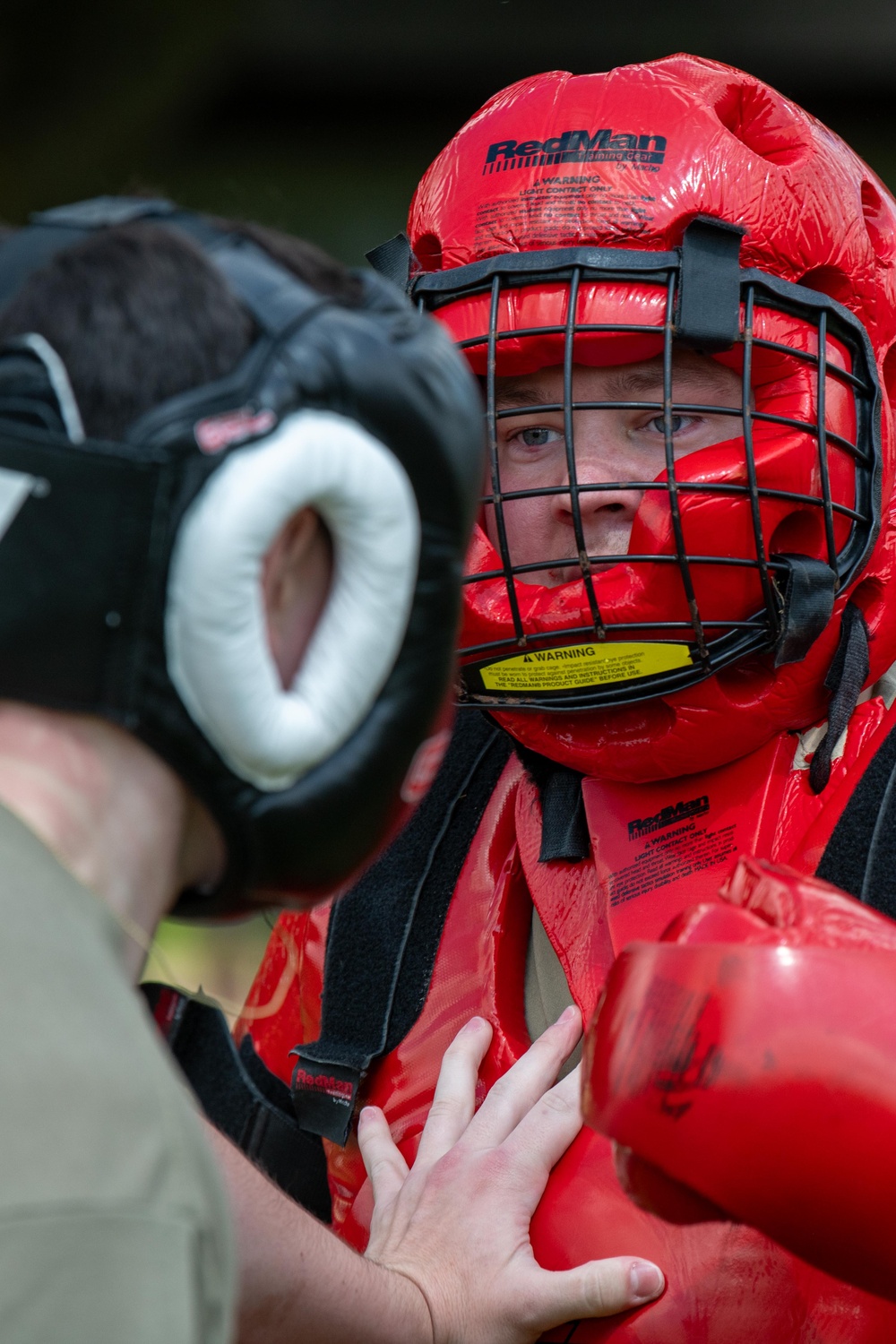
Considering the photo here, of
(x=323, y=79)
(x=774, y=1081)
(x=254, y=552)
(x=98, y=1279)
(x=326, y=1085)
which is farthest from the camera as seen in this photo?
(x=323, y=79)

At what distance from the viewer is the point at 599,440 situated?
5.81 ft

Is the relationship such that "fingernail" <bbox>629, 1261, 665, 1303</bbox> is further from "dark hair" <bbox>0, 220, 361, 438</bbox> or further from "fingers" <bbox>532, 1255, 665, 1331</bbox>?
"dark hair" <bbox>0, 220, 361, 438</bbox>

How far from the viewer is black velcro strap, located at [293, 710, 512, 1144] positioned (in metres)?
1.88

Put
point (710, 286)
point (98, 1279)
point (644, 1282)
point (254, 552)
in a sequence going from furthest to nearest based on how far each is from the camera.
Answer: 1. point (710, 286)
2. point (644, 1282)
3. point (254, 552)
4. point (98, 1279)

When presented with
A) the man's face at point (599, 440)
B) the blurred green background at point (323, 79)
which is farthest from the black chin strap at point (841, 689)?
the blurred green background at point (323, 79)

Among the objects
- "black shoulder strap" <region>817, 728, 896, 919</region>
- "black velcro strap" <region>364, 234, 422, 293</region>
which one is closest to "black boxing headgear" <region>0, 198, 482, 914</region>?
"black shoulder strap" <region>817, 728, 896, 919</region>

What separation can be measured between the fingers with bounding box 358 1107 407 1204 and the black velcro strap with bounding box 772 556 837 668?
2.52 feet

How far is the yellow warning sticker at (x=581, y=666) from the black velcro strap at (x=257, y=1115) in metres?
0.74

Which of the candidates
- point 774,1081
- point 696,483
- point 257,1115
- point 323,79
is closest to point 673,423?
point 696,483

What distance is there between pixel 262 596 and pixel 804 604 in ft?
3.05

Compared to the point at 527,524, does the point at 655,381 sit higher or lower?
higher

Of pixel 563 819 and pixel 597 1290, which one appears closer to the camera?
pixel 597 1290

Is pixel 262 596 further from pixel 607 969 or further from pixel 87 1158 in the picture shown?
pixel 607 969

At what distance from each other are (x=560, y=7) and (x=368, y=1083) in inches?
259
